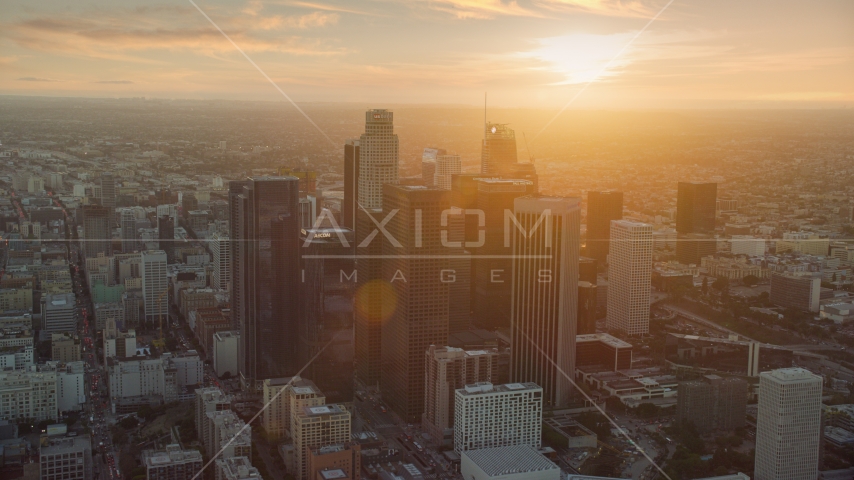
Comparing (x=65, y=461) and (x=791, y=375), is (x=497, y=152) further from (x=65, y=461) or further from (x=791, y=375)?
(x=65, y=461)

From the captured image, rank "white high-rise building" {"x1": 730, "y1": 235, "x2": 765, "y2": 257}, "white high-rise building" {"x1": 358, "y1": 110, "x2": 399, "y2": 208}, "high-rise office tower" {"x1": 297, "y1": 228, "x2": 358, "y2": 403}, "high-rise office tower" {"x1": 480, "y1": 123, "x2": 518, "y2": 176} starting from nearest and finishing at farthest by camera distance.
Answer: "high-rise office tower" {"x1": 297, "y1": 228, "x2": 358, "y2": 403}
"white high-rise building" {"x1": 358, "y1": 110, "x2": 399, "y2": 208}
"high-rise office tower" {"x1": 480, "y1": 123, "x2": 518, "y2": 176}
"white high-rise building" {"x1": 730, "y1": 235, "x2": 765, "y2": 257}

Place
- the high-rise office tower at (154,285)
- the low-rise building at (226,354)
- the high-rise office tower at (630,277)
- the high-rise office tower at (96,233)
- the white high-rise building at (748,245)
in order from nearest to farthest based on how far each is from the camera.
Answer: the low-rise building at (226,354) → the high-rise office tower at (154,285) → the high-rise office tower at (96,233) → the high-rise office tower at (630,277) → the white high-rise building at (748,245)

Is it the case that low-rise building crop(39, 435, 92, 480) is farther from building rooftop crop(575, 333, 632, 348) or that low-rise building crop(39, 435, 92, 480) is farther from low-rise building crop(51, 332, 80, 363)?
building rooftop crop(575, 333, 632, 348)

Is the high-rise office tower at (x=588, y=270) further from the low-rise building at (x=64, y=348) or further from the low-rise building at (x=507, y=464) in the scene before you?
the low-rise building at (x=64, y=348)

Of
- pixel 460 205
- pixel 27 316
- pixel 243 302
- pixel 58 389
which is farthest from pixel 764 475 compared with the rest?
pixel 27 316

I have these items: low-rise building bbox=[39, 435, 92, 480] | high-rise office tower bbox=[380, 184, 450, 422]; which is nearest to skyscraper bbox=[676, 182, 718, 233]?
high-rise office tower bbox=[380, 184, 450, 422]

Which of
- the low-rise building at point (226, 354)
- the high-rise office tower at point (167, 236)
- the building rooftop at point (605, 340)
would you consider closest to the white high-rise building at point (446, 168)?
the building rooftop at point (605, 340)

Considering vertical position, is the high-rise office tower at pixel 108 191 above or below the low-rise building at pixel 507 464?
above
